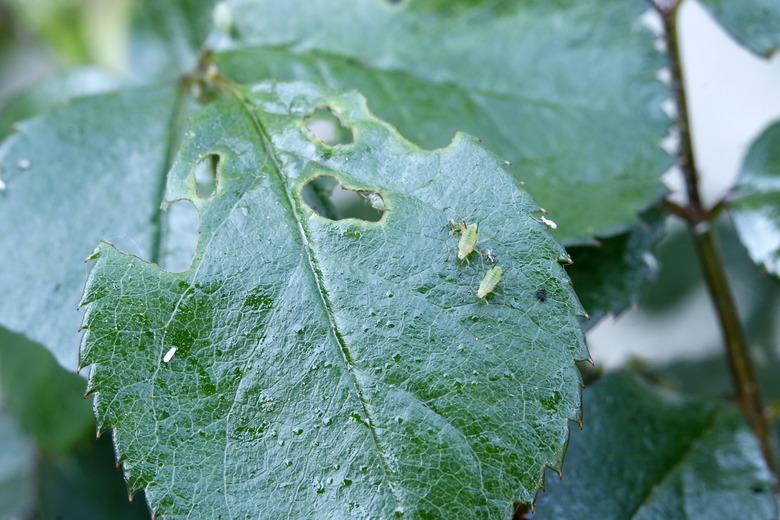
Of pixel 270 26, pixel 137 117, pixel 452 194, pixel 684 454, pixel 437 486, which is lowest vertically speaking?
pixel 437 486

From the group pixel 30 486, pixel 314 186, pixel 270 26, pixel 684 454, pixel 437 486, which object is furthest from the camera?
pixel 30 486

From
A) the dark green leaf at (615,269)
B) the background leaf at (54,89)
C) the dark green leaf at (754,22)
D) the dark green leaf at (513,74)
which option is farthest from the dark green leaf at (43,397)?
the dark green leaf at (754,22)

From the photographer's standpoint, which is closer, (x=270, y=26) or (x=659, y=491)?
(x=659, y=491)

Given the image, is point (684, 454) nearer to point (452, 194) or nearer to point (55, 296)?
point (452, 194)

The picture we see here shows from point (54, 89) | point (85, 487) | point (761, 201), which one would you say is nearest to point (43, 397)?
point (85, 487)

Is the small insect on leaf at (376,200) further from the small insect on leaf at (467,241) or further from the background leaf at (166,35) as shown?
the background leaf at (166,35)

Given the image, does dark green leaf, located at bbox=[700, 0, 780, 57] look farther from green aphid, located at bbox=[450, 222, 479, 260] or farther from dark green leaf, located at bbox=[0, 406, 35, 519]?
dark green leaf, located at bbox=[0, 406, 35, 519]

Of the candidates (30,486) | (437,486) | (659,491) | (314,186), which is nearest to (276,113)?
(314,186)
